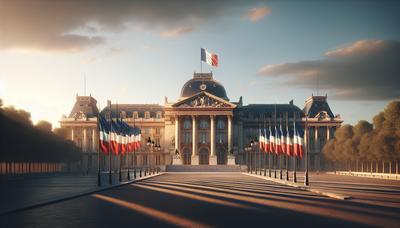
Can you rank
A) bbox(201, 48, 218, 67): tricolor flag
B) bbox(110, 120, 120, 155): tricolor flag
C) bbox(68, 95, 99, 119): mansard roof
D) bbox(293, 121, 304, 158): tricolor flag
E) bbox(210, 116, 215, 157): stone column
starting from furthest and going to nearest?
bbox(68, 95, 99, 119): mansard roof
bbox(210, 116, 215, 157): stone column
bbox(201, 48, 218, 67): tricolor flag
bbox(293, 121, 304, 158): tricolor flag
bbox(110, 120, 120, 155): tricolor flag

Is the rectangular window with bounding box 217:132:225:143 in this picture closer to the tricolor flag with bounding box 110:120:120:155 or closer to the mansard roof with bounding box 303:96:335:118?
the mansard roof with bounding box 303:96:335:118

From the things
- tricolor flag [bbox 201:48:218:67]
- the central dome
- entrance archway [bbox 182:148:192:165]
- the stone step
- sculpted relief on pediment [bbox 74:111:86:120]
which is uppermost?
tricolor flag [bbox 201:48:218:67]

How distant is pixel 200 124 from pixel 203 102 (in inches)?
319

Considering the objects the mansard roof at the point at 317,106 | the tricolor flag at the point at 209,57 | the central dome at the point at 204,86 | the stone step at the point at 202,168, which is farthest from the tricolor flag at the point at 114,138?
the mansard roof at the point at 317,106

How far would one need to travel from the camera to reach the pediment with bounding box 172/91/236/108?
133 metres

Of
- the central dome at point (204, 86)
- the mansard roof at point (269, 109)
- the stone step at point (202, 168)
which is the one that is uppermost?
the central dome at point (204, 86)

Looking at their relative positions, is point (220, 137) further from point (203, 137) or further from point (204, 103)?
point (204, 103)

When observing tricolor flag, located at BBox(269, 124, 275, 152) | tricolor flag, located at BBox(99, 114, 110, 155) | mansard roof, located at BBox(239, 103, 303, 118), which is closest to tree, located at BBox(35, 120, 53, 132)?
tricolor flag, located at BBox(269, 124, 275, 152)

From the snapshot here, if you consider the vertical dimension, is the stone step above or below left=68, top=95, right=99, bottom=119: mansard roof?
below

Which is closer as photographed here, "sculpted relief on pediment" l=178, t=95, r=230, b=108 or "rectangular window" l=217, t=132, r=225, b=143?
"sculpted relief on pediment" l=178, t=95, r=230, b=108

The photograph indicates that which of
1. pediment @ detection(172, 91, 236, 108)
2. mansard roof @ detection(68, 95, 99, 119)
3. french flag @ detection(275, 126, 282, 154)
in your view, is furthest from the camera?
mansard roof @ detection(68, 95, 99, 119)

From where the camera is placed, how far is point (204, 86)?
5468 inches

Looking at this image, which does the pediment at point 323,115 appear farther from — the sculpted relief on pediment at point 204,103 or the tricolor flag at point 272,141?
the tricolor flag at point 272,141

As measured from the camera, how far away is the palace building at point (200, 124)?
5281 inches
